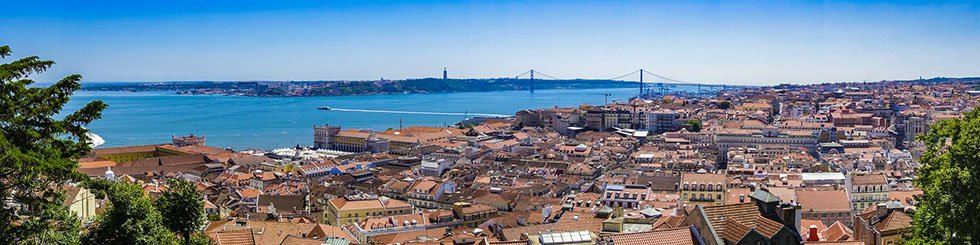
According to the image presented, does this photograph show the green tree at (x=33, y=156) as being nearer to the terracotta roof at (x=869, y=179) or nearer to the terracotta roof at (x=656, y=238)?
the terracotta roof at (x=656, y=238)

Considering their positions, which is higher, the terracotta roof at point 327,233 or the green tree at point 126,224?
the green tree at point 126,224

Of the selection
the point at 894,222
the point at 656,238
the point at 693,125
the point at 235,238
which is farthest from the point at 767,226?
the point at 693,125

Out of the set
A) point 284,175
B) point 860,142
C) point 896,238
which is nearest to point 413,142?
point 284,175

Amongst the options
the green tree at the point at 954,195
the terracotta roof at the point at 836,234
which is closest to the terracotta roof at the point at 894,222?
the terracotta roof at the point at 836,234

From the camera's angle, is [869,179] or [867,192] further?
[869,179]

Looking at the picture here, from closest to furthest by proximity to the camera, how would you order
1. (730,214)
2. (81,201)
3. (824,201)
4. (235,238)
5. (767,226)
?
(767,226) → (730,214) → (235,238) → (81,201) → (824,201)

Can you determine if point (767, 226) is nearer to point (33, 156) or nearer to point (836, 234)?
point (33, 156)

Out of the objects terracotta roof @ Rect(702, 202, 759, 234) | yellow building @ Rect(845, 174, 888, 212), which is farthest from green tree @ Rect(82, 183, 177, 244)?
yellow building @ Rect(845, 174, 888, 212)
